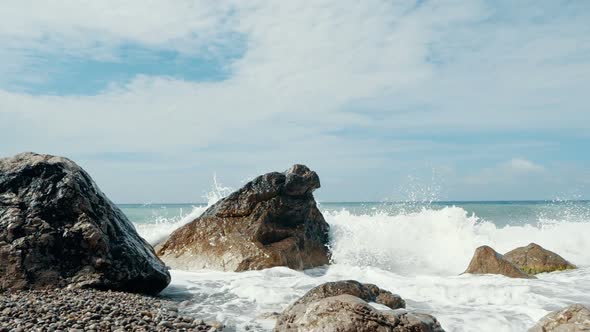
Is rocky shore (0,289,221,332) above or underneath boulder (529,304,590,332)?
underneath

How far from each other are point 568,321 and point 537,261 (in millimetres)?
7330

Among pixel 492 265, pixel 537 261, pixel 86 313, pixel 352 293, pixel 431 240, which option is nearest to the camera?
pixel 86 313

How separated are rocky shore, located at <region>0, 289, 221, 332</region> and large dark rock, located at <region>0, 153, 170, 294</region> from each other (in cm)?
33

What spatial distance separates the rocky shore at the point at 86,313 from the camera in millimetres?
5309

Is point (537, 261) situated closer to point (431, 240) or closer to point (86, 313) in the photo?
point (431, 240)

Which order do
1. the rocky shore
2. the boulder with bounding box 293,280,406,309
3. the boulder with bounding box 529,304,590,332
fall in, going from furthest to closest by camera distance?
1. the boulder with bounding box 293,280,406,309
2. the rocky shore
3. the boulder with bounding box 529,304,590,332

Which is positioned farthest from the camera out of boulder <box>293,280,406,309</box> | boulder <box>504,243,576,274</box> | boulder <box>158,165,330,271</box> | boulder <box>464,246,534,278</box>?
boulder <box>504,243,576,274</box>

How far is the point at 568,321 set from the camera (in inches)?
203

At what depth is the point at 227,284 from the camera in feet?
29.2

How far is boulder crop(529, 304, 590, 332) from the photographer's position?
5020 millimetres

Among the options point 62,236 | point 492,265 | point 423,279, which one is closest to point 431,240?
point 492,265

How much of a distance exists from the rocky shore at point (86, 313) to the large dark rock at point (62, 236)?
0.33 m

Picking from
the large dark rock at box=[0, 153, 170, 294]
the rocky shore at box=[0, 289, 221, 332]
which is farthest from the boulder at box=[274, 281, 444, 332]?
the large dark rock at box=[0, 153, 170, 294]

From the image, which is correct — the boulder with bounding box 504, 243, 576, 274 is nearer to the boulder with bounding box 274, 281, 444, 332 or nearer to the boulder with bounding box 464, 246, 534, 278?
the boulder with bounding box 464, 246, 534, 278
